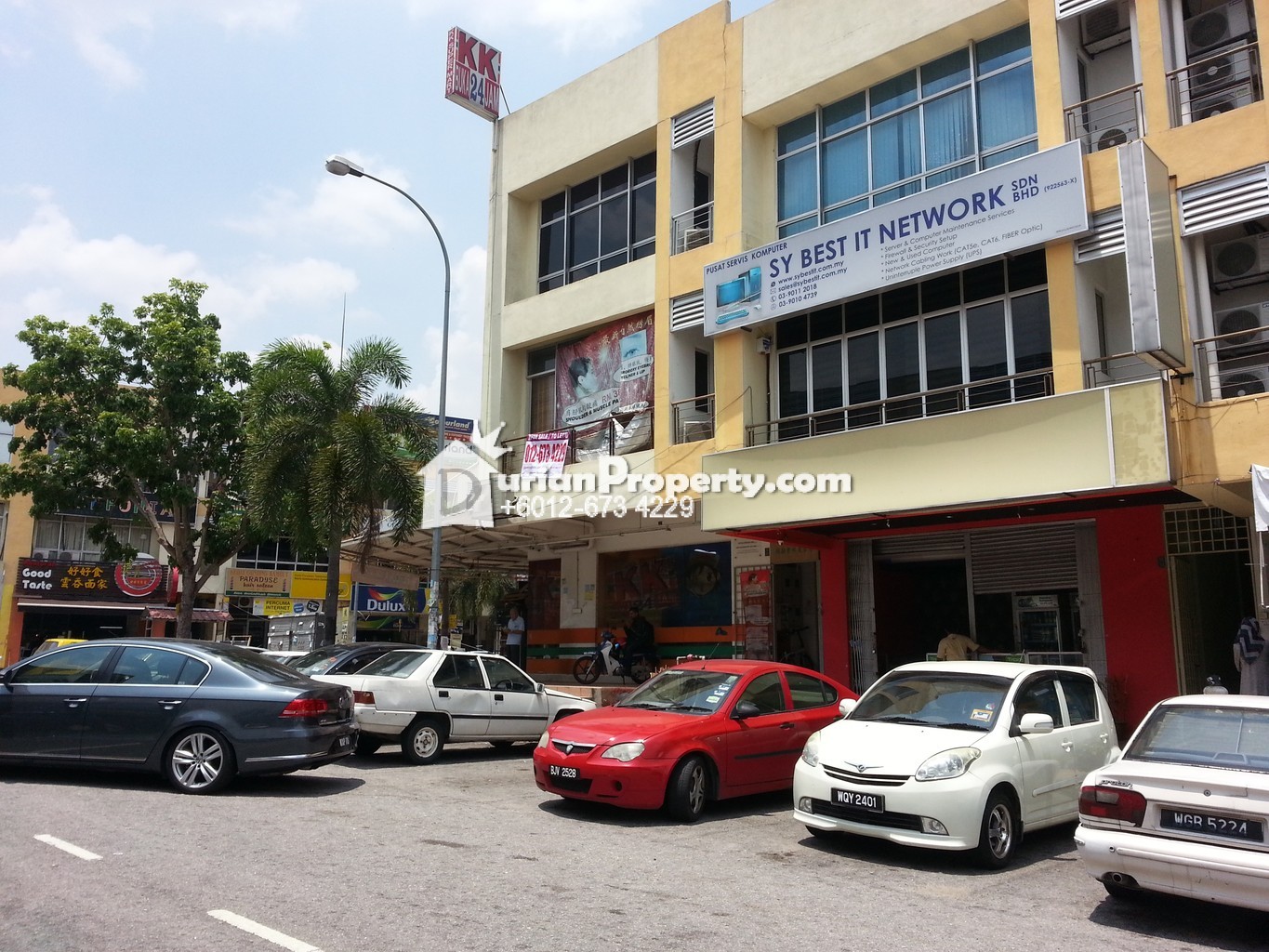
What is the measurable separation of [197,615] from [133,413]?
19.9m

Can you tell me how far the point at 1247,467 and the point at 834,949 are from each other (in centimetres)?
869

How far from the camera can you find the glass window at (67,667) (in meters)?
9.99

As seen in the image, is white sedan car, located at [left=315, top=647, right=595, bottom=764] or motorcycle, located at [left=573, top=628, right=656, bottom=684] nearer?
white sedan car, located at [left=315, top=647, right=595, bottom=764]

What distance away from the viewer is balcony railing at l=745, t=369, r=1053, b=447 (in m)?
14.2

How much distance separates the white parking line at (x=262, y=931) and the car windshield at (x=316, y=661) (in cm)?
763

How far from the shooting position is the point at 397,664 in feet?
42.8

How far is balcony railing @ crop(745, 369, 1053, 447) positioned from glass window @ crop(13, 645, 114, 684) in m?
9.84

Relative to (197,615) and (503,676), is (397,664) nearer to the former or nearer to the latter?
(503,676)

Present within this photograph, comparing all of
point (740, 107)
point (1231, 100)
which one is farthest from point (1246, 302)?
→ point (740, 107)

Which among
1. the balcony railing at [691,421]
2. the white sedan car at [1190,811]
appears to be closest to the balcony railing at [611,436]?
the balcony railing at [691,421]

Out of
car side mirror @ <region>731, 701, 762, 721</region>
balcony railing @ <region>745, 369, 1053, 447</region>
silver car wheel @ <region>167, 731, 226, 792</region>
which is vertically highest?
balcony railing @ <region>745, 369, 1053, 447</region>

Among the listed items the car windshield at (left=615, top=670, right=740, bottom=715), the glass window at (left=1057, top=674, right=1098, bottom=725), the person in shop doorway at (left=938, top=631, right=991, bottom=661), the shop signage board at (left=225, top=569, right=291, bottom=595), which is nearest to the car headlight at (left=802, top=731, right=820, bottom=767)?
the car windshield at (left=615, top=670, right=740, bottom=715)

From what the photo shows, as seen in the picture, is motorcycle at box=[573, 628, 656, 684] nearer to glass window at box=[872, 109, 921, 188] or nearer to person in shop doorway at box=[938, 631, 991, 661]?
person in shop doorway at box=[938, 631, 991, 661]

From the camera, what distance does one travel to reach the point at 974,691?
8484 mm
